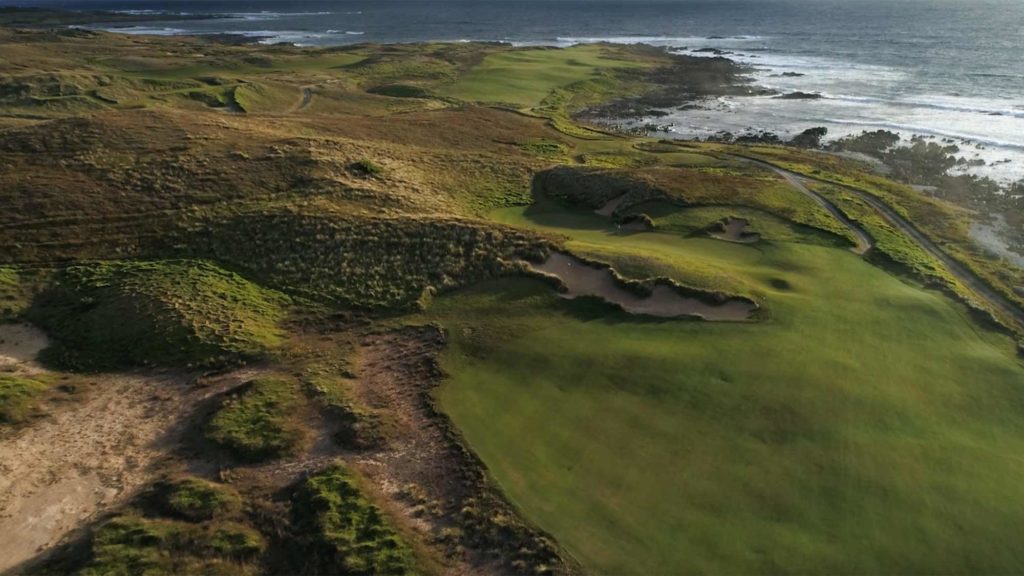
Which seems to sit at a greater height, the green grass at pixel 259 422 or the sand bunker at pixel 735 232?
the sand bunker at pixel 735 232

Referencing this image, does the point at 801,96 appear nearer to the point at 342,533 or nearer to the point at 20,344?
the point at 342,533

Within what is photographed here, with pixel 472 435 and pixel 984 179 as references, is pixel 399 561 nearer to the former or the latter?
pixel 472 435

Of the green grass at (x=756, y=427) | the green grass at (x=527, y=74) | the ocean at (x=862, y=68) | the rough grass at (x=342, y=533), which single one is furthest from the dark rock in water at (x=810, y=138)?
the rough grass at (x=342, y=533)

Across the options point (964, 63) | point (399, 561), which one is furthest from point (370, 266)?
point (964, 63)

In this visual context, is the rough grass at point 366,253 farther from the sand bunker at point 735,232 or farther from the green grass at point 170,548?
the green grass at point 170,548

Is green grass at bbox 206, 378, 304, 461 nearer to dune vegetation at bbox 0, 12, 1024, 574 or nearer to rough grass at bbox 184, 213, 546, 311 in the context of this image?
dune vegetation at bbox 0, 12, 1024, 574

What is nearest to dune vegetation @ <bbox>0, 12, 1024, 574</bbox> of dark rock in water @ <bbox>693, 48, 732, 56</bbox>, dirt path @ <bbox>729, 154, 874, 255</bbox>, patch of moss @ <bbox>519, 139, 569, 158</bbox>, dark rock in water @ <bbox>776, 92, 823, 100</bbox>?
dirt path @ <bbox>729, 154, 874, 255</bbox>

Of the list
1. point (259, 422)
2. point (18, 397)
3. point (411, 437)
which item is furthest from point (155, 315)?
point (411, 437)
